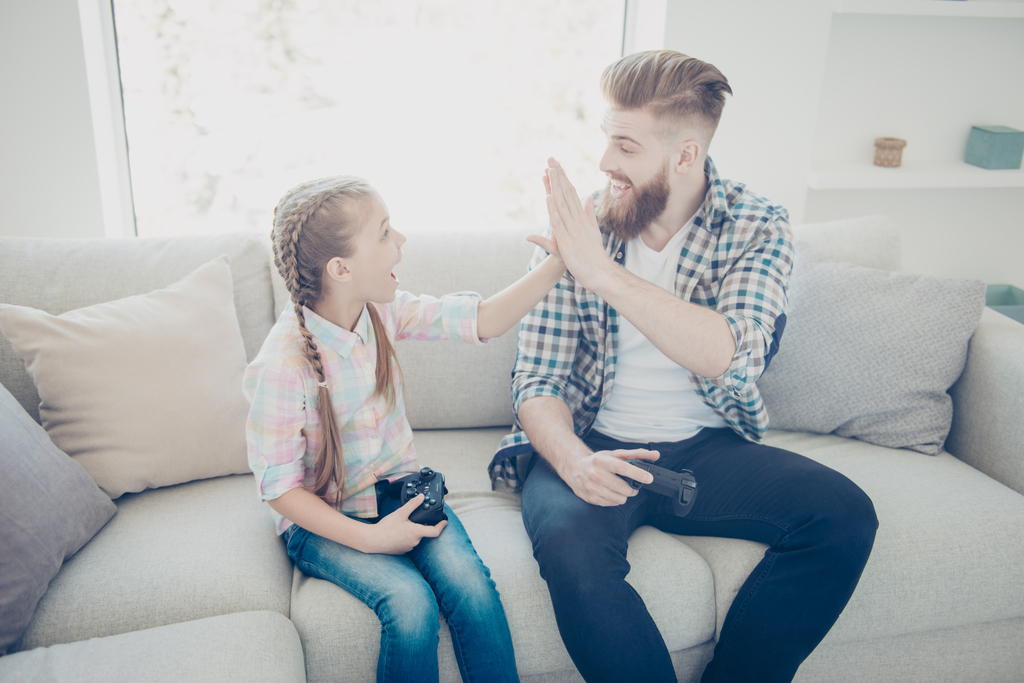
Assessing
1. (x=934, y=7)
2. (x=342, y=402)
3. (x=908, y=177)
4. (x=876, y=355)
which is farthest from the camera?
(x=908, y=177)

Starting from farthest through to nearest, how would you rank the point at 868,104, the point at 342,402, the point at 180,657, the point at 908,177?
the point at 868,104
the point at 908,177
the point at 342,402
the point at 180,657

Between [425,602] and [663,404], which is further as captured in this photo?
[663,404]

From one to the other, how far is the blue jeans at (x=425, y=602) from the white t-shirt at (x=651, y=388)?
0.46m

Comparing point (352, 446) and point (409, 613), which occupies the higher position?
point (352, 446)

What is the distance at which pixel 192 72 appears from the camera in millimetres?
2146

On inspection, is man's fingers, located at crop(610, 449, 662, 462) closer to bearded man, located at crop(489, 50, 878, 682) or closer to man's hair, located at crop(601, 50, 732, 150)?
bearded man, located at crop(489, 50, 878, 682)

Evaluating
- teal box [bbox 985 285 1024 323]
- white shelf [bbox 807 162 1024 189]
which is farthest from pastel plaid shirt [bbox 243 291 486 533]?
teal box [bbox 985 285 1024 323]

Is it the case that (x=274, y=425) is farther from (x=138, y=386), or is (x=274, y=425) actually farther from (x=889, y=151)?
(x=889, y=151)

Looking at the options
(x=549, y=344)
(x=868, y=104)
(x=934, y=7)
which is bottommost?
(x=549, y=344)

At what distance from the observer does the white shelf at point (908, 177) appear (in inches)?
89.0

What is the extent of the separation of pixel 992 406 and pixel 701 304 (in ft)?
2.31

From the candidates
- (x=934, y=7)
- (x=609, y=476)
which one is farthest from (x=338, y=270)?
(x=934, y=7)

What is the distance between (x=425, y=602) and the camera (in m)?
1.14

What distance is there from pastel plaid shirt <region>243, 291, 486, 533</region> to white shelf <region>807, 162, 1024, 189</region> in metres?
1.45
